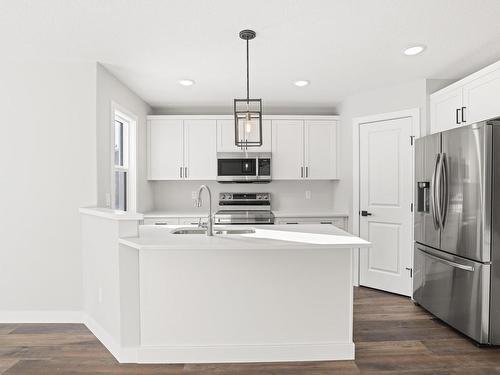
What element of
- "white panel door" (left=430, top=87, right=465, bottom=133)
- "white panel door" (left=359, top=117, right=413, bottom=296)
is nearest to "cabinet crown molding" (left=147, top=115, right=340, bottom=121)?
"white panel door" (left=359, top=117, right=413, bottom=296)

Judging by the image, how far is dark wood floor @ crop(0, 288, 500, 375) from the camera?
7.19 ft

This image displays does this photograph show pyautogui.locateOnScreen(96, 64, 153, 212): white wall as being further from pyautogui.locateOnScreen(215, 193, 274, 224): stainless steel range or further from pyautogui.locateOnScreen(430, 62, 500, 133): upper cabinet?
pyautogui.locateOnScreen(430, 62, 500, 133): upper cabinet

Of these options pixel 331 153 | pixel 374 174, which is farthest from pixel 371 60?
pixel 331 153

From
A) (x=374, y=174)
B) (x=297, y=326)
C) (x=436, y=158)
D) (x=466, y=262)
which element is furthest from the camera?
(x=374, y=174)

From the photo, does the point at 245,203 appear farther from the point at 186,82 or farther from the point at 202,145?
the point at 186,82

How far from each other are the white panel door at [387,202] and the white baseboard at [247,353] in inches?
67.0

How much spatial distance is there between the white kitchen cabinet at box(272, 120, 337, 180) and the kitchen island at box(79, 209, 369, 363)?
2.31 meters

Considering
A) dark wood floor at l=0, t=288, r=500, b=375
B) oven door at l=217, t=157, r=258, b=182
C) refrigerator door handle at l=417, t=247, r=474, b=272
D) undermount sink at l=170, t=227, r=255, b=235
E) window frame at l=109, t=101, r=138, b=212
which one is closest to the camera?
dark wood floor at l=0, t=288, r=500, b=375

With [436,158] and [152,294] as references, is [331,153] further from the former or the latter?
[152,294]

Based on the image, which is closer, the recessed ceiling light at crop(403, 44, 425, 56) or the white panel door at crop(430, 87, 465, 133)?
the recessed ceiling light at crop(403, 44, 425, 56)

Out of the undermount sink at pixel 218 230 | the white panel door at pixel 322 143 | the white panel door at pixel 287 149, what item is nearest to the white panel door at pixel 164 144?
the white panel door at pixel 287 149

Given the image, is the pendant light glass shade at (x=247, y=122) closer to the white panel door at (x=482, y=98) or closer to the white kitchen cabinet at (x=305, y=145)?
the white panel door at (x=482, y=98)

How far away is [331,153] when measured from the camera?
4.51 metres

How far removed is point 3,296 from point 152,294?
168 centimetres
